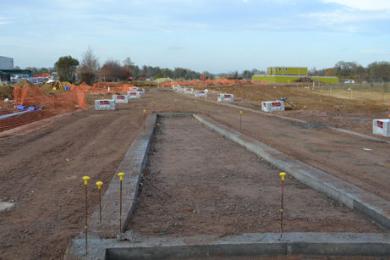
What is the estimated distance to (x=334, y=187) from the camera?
29.7ft

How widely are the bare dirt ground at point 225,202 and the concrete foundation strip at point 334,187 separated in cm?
17

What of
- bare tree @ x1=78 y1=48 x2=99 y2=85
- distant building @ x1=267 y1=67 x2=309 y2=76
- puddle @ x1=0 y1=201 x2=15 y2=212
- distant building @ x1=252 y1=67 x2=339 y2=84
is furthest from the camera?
distant building @ x1=267 y1=67 x2=309 y2=76

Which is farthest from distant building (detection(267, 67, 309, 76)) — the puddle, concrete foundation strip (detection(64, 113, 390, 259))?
concrete foundation strip (detection(64, 113, 390, 259))

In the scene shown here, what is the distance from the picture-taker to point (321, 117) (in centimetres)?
2955

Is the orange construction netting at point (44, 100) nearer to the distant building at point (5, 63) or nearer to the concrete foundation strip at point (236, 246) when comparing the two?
the concrete foundation strip at point (236, 246)

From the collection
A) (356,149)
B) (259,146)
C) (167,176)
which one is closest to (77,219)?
(167,176)

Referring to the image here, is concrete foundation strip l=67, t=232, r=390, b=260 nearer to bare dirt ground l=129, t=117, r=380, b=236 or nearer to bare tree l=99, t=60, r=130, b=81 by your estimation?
bare dirt ground l=129, t=117, r=380, b=236

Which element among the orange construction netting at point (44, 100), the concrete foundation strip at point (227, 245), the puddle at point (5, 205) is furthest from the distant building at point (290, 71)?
A: the concrete foundation strip at point (227, 245)

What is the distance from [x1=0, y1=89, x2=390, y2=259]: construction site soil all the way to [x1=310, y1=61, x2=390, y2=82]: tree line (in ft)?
283

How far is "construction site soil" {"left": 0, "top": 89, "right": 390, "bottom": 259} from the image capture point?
6.70 metres

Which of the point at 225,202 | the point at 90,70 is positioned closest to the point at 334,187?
the point at 225,202

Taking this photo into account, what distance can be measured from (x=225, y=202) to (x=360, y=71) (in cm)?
14017

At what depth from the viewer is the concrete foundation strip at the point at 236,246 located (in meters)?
5.91

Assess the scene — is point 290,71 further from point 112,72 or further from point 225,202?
point 225,202
